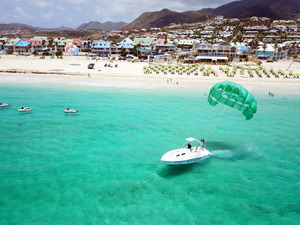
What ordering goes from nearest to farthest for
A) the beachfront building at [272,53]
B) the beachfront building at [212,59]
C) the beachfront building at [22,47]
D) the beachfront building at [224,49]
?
1. the beachfront building at [212,59]
2. the beachfront building at [224,49]
3. the beachfront building at [272,53]
4. the beachfront building at [22,47]

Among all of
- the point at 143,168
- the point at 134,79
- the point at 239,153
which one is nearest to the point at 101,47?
the point at 134,79

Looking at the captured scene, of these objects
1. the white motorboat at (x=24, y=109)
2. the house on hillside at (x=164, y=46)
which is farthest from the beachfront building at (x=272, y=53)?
the white motorboat at (x=24, y=109)

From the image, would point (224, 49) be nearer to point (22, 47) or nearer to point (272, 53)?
point (272, 53)

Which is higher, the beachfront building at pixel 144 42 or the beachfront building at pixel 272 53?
the beachfront building at pixel 144 42

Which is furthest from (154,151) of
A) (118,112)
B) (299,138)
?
(299,138)

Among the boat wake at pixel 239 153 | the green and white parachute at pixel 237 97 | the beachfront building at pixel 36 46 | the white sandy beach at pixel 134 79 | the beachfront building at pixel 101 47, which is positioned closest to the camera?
the green and white parachute at pixel 237 97

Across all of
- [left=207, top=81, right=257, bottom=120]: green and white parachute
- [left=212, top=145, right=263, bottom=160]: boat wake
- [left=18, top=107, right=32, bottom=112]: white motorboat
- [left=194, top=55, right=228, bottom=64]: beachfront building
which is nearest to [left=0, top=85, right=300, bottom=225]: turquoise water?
[left=212, top=145, right=263, bottom=160]: boat wake

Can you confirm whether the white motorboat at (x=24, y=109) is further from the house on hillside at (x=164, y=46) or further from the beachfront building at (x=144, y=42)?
the beachfront building at (x=144, y=42)
